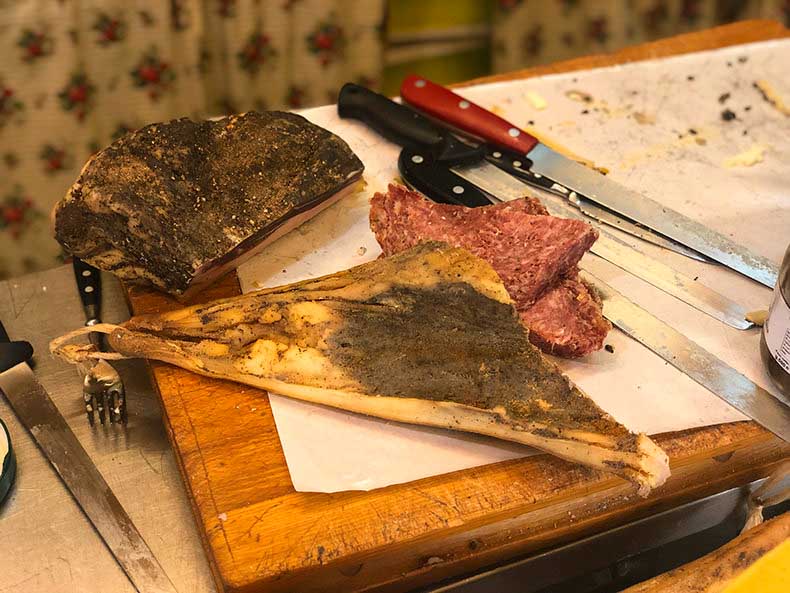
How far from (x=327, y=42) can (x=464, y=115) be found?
815 millimetres

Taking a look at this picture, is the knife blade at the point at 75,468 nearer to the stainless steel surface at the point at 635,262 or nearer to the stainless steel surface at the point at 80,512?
the stainless steel surface at the point at 80,512

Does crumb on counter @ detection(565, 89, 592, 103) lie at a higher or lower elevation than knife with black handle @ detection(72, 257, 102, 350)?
higher

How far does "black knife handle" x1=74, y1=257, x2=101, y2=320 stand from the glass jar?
1119mm

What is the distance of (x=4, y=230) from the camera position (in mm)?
2412

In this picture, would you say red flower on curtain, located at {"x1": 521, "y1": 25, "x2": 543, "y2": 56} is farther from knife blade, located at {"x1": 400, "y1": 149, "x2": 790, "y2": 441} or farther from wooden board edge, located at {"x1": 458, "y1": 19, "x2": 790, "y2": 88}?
knife blade, located at {"x1": 400, "y1": 149, "x2": 790, "y2": 441}

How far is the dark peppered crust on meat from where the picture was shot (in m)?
1.37

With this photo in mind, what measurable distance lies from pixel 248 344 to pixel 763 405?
32.0 inches

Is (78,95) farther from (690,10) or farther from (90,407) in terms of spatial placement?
(690,10)

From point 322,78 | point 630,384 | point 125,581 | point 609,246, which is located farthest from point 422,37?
point 125,581

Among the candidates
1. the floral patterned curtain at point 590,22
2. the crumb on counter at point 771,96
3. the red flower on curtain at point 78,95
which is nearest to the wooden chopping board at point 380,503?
the crumb on counter at point 771,96

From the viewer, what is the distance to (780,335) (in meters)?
1.32

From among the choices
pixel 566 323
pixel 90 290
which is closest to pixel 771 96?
pixel 566 323

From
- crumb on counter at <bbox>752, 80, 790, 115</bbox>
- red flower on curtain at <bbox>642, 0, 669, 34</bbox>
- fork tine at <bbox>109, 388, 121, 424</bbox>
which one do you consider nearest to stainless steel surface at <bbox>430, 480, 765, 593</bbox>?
fork tine at <bbox>109, 388, 121, 424</bbox>

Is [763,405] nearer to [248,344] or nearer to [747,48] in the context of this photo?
[248,344]
